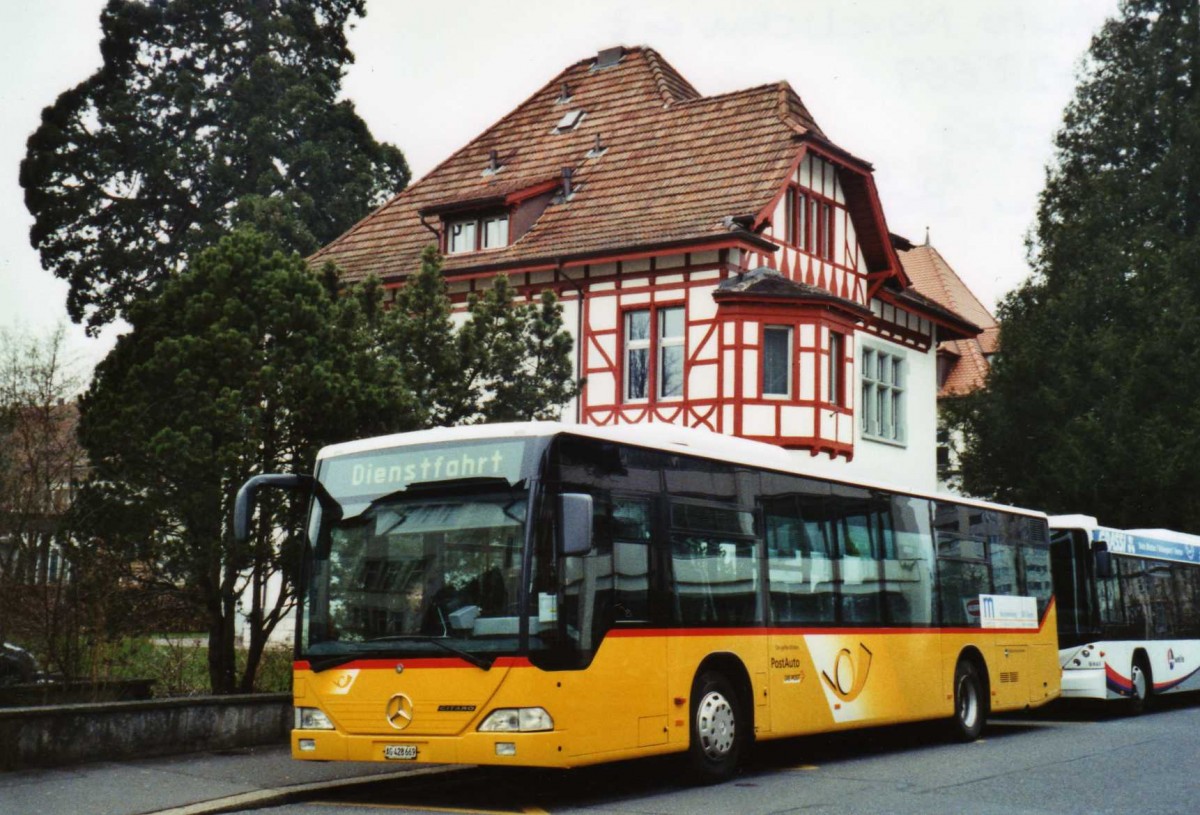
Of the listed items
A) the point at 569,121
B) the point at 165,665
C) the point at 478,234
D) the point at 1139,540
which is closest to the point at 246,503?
the point at 165,665

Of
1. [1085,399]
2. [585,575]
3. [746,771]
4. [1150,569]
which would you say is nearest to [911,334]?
[1085,399]

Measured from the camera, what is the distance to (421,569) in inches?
462

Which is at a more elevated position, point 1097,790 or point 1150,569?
point 1150,569

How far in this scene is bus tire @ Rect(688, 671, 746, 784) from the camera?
13.0 metres

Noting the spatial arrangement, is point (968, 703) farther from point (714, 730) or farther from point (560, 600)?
point (560, 600)

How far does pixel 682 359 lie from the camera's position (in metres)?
29.5

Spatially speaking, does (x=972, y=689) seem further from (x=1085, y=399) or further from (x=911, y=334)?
(x=1085, y=399)

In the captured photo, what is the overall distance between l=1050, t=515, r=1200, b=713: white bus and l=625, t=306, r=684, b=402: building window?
8.75 meters

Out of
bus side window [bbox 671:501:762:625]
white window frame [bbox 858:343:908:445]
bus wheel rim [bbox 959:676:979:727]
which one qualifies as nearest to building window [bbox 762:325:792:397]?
white window frame [bbox 858:343:908:445]

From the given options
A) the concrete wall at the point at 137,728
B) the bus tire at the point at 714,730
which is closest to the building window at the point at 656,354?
the concrete wall at the point at 137,728

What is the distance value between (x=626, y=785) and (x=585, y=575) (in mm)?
2399

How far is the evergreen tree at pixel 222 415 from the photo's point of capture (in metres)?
15.9

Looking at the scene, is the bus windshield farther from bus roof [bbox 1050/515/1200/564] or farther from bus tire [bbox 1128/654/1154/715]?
bus tire [bbox 1128/654/1154/715]

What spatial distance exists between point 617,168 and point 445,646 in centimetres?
2310
